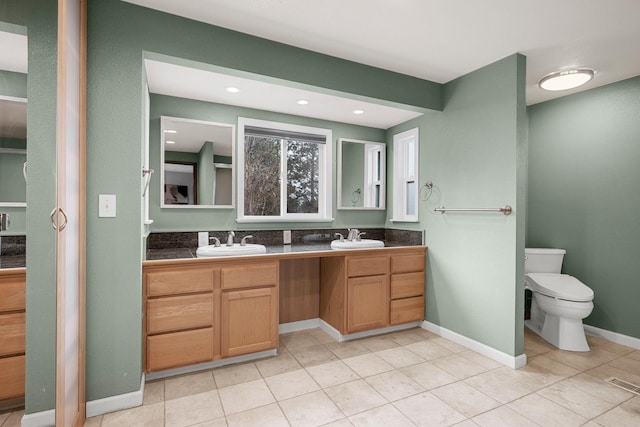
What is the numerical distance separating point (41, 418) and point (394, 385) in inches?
73.8

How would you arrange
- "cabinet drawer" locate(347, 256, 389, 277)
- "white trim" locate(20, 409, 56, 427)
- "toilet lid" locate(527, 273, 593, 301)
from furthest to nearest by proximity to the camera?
"cabinet drawer" locate(347, 256, 389, 277) < "toilet lid" locate(527, 273, 593, 301) < "white trim" locate(20, 409, 56, 427)

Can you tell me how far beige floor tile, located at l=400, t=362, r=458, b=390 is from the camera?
2205mm

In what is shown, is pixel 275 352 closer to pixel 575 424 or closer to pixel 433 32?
pixel 575 424

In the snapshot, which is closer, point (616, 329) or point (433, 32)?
point (433, 32)

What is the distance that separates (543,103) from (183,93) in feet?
11.6

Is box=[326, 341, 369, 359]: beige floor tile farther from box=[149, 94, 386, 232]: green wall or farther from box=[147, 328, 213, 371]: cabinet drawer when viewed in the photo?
box=[149, 94, 386, 232]: green wall

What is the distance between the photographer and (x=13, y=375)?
1376mm

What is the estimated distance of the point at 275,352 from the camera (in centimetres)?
264

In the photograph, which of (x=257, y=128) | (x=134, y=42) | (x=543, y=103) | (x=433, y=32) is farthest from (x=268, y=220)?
(x=543, y=103)

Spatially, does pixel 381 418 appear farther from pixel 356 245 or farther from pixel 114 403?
pixel 114 403

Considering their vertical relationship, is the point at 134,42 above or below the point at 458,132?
above

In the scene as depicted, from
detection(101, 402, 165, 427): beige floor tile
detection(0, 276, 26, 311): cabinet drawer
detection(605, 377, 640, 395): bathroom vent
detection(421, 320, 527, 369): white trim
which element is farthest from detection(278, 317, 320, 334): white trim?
detection(605, 377, 640, 395): bathroom vent

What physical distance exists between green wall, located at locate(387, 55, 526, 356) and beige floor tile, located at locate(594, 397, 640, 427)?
0.61 m

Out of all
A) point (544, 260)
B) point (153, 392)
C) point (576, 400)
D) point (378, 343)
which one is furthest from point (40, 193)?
point (544, 260)
